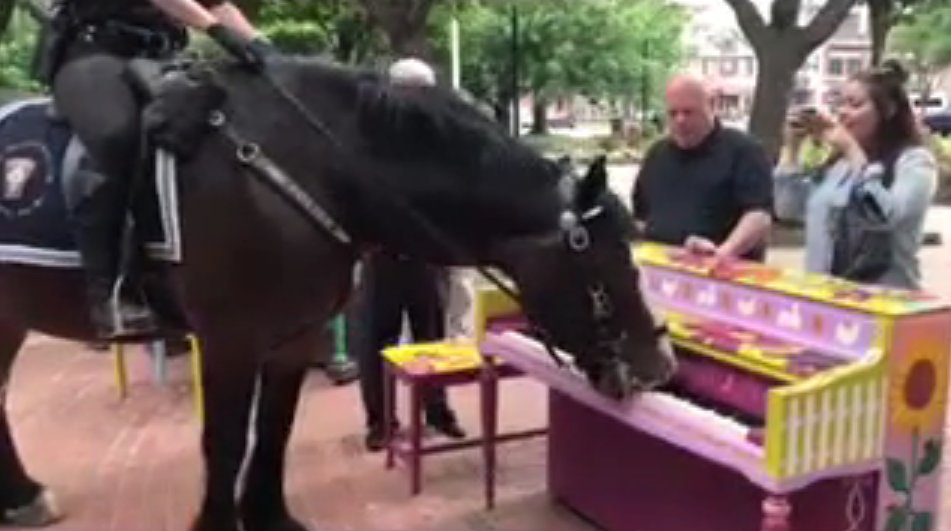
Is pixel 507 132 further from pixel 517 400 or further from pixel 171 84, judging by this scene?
pixel 517 400

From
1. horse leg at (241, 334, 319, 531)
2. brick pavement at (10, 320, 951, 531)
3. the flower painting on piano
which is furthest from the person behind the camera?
brick pavement at (10, 320, 951, 531)

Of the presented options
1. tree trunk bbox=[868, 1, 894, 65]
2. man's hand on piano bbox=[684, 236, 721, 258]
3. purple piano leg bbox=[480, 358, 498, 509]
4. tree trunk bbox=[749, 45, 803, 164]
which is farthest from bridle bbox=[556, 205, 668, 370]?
tree trunk bbox=[868, 1, 894, 65]

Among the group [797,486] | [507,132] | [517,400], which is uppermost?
[507,132]

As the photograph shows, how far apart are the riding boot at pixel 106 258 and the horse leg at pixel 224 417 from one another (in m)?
0.23

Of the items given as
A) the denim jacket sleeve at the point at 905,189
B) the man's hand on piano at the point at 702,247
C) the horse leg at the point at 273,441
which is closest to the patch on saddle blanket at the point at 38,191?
the horse leg at the point at 273,441

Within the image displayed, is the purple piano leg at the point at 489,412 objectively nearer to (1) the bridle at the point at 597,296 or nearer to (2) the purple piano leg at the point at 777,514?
(1) the bridle at the point at 597,296

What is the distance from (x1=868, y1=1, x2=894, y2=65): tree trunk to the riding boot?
16618 millimetres

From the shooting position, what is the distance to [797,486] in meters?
3.06

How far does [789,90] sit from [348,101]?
11161 millimetres

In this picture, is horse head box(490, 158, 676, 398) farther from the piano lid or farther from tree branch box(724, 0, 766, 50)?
tree branch box(724, 0, 766, 50)

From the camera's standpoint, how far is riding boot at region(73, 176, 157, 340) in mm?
3436

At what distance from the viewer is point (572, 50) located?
3591 cm

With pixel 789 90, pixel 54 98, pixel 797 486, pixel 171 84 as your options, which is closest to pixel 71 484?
pixel 54 98

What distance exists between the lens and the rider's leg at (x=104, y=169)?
134 inches
